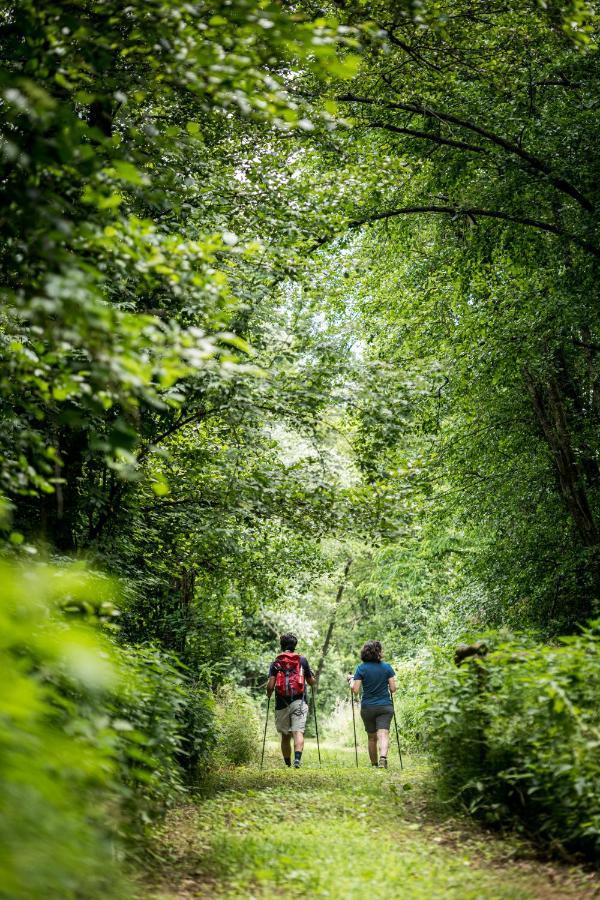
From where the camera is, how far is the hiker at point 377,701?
1017 centimetres

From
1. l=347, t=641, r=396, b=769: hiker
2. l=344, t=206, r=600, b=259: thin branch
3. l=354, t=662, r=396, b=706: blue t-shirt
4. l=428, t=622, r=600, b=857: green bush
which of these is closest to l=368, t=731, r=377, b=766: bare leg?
l=347, t=641, r=396, b=769: hiker

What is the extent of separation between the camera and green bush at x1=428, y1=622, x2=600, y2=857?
4371 mm

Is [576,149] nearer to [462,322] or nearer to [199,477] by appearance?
[462,322]

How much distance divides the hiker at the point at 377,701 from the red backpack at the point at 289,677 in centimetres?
81

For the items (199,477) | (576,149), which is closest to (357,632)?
(199,477)

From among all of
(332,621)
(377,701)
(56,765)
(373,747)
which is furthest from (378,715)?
(332,621)

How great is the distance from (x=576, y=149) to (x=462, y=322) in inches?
130

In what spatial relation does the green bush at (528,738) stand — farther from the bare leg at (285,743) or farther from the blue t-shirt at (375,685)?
the bare leg at (285,743)

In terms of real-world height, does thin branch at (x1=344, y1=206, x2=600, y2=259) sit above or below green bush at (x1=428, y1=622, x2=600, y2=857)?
above

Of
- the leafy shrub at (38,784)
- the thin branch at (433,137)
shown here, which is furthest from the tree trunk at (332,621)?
the leafy shrub at (38,784)

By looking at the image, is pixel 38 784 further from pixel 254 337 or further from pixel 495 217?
pixel 495 217

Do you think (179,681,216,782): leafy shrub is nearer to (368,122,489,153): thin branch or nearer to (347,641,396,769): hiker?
(347,641,396,769): hiker

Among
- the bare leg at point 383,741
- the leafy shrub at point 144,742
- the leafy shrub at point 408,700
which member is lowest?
the leafy shrub at point 408,700

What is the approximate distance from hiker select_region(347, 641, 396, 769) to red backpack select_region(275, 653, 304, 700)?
81 centimetres
